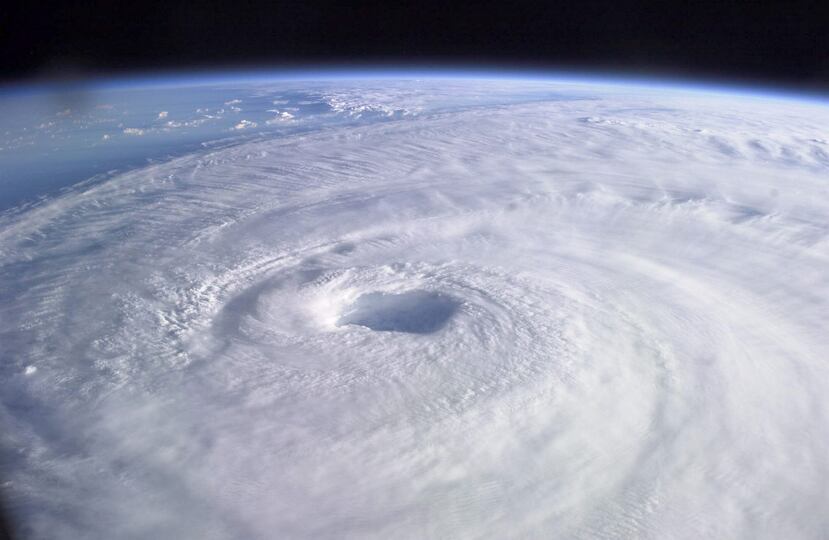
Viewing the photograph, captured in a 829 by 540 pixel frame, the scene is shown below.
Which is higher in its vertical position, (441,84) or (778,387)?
(441,84)

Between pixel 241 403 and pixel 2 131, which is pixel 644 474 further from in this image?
pixel 2 131

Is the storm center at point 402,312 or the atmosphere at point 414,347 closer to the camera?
the atmosphere at point 414,347

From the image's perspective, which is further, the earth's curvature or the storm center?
the storm center

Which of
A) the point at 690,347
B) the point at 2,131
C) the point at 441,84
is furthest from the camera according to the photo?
the point at 441,84

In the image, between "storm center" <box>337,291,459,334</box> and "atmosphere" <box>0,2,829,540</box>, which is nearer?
"atmosphere" <box>0,2,829,540</box>

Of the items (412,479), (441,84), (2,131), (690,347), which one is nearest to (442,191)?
(690,347)

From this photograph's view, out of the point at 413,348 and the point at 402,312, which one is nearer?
the point at 413,348

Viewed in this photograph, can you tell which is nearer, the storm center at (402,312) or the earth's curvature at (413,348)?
the earth's curvature at (413,348)

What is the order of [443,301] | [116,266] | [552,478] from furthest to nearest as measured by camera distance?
[116,266] → [443,301] → [552,478]
